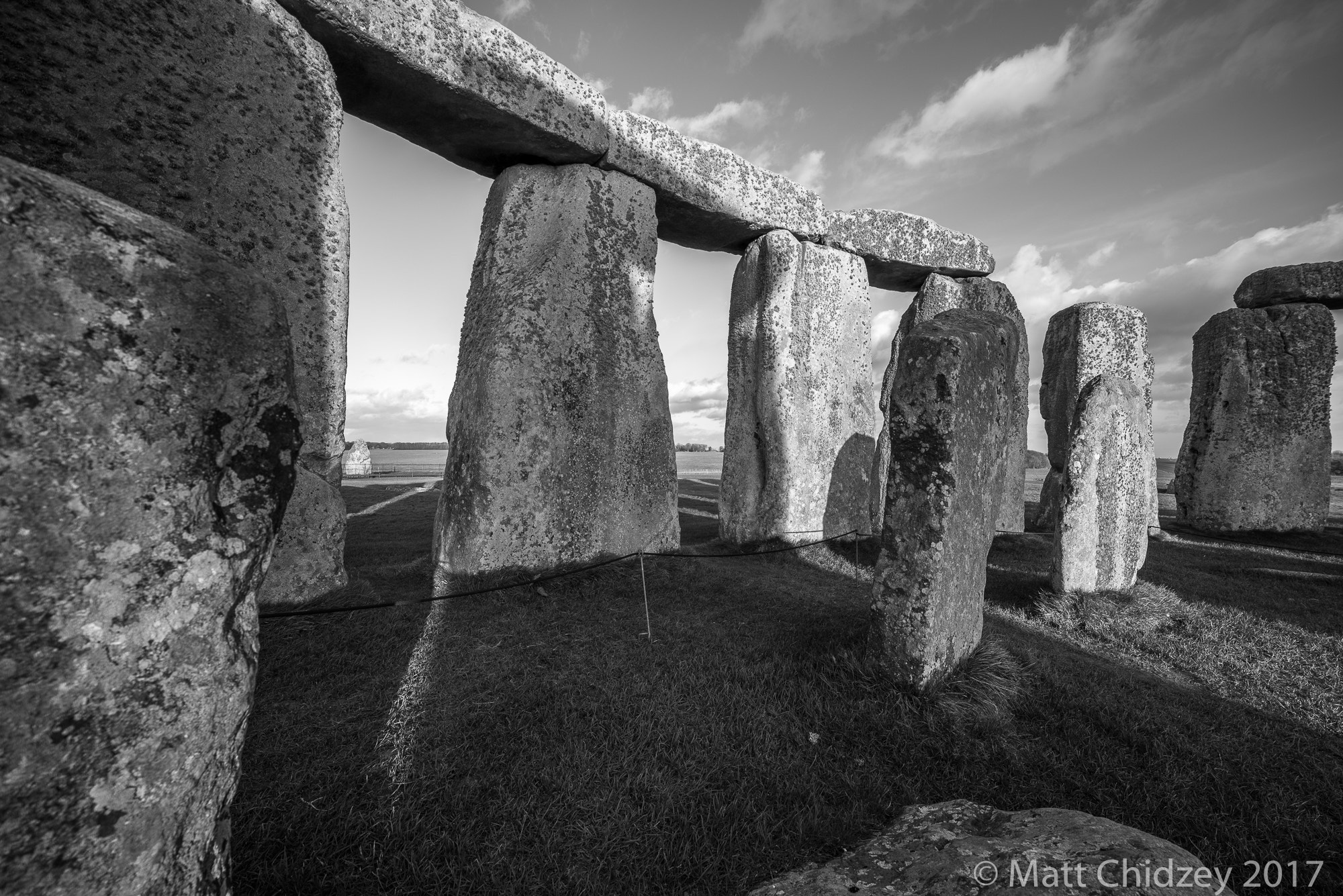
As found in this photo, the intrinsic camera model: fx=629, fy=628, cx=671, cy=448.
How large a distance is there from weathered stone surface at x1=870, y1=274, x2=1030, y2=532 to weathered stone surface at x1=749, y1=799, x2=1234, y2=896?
5.93 meters

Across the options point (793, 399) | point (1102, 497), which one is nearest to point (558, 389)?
point (793, 399)

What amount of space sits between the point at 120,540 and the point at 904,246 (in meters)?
9.27

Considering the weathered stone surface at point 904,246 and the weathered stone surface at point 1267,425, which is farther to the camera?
the weathered stone surface at point 1267,425

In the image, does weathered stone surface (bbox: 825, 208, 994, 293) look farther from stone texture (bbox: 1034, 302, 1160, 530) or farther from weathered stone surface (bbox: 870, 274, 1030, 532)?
stone texture (bbox: 1034, 302, 1160, 530)

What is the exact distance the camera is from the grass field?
222 cm

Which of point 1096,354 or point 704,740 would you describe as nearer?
point 704,740

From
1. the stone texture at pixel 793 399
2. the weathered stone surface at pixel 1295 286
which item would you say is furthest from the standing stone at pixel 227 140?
the weathered stone surface at pixel 1295 286

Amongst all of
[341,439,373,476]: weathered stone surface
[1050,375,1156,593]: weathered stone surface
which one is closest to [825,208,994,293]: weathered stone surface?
[1050,375,1156,593]: weathered stone surface

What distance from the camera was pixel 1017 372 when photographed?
834 centimetres

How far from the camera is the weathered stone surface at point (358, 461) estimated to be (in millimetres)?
23375

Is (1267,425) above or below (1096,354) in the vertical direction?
below

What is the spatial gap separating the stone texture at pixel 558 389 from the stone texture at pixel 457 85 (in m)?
0.31

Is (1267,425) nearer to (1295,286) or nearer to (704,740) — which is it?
(1295,286)

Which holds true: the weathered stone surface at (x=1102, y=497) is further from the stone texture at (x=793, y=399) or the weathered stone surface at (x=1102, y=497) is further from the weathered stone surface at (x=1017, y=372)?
the stone texture at (x=793, y=399)
